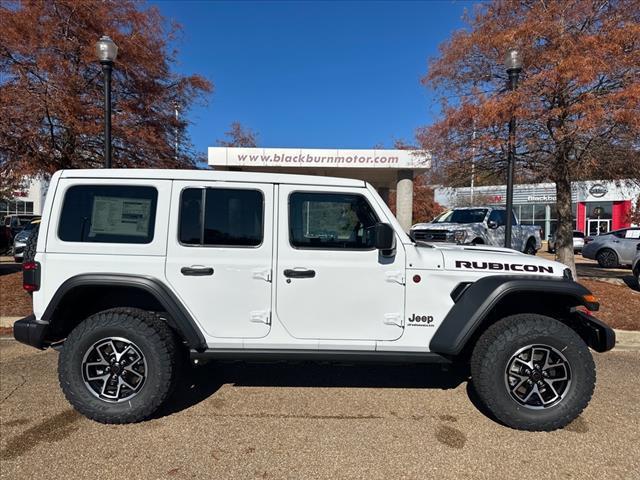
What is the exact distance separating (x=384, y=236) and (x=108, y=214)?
2.19 meters

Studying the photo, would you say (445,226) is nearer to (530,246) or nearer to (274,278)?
(530,246)

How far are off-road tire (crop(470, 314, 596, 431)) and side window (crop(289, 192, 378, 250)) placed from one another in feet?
4.18

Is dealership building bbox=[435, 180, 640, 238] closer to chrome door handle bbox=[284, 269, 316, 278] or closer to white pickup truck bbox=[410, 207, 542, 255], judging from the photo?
white pickup truck bbox=[410, 207, 542, 255]

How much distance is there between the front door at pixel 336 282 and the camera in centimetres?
306

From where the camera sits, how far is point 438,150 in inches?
296

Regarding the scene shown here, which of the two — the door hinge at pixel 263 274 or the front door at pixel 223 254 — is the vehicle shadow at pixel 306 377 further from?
the door hinge at pixel 263 274

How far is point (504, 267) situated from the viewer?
10.3 ft

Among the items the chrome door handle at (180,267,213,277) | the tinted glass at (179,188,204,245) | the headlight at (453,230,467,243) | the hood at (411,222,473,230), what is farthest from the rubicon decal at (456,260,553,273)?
the hood at (411,222,473,230)

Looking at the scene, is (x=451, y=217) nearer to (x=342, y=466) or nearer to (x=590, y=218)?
(x=342, y=466)

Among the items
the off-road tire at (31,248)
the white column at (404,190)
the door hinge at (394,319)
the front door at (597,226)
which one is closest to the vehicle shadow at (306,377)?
the door hinge at (394,319)

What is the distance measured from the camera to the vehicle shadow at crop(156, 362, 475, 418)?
376 centimetres

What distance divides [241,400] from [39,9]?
7.37m

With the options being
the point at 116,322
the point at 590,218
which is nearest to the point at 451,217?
the point at 116,322

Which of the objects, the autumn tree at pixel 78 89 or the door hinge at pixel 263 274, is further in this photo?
the autumn tree at pixel 78 89
